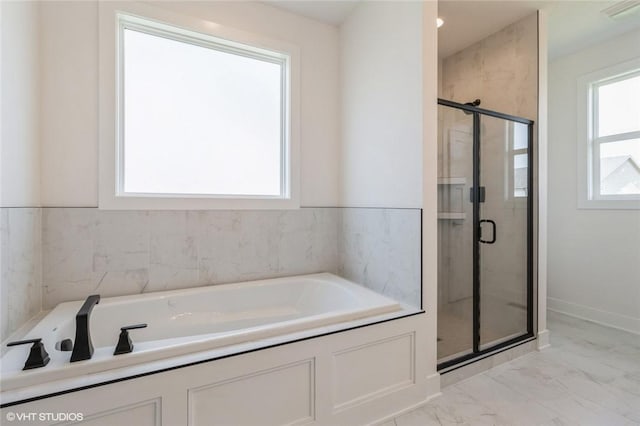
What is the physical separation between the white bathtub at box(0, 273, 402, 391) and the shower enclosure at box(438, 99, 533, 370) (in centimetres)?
82

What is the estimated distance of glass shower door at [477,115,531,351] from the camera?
2.28 m

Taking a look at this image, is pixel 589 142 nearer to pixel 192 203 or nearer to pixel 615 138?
pixel 615 138

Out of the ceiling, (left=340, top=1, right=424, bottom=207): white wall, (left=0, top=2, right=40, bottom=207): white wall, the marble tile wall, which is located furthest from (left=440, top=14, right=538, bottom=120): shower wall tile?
the marble tile wall

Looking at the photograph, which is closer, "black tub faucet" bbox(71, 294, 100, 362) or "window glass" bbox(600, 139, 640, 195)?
"black tub faucet" bbox(71, 294, 100, 362)

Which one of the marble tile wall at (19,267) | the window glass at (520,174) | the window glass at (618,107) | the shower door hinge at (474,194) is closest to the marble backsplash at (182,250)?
the marble tile wall at (19,267)

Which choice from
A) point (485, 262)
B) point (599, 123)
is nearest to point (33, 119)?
point (485, 262)

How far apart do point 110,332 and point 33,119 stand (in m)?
1.27

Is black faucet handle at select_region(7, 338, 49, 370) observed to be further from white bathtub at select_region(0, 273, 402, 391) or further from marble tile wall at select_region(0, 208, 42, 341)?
marble tile wall at select_region(0, 208, 42, 341)

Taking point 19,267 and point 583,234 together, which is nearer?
point 19,267

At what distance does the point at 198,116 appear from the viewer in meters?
2.12

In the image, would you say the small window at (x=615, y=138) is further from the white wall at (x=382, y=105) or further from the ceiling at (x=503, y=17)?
the white wall at (x=382, y=105)

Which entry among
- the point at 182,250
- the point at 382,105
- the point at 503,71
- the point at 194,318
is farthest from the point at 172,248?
the point at 503,71

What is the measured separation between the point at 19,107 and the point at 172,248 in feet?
3.47

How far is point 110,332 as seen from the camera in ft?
5.39
